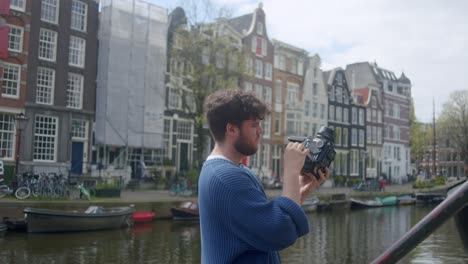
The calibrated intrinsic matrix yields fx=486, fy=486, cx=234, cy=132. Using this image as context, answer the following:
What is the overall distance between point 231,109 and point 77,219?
15125mm

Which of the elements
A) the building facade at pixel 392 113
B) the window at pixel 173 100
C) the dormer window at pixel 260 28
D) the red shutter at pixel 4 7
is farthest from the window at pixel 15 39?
the building facade at pixel 392 113

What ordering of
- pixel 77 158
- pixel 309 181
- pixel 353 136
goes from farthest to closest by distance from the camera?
pixel 353 136, pixel 77 158, pixel 309 181

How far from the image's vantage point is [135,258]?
1212 centimetres

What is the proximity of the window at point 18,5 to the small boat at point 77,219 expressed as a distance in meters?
13.7

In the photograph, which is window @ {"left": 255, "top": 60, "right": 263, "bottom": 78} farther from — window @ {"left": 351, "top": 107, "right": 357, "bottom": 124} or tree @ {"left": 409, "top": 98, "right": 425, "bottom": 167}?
tree @ {"left": 409, "top": 98, "right": 425, "bottom": 167}

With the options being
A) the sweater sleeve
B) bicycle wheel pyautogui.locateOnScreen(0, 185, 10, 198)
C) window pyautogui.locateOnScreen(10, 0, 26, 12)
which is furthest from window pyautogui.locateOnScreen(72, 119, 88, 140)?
the sweater sleeve

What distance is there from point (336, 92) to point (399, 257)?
50611 millimetres

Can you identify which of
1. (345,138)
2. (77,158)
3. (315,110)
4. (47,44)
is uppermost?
(47,44)

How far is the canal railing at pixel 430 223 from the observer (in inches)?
49.6

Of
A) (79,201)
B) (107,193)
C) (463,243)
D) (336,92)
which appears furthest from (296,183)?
(336,92)

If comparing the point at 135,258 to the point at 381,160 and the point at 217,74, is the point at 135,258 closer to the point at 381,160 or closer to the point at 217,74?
the point at 217,74

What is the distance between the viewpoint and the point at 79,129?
1105 inches

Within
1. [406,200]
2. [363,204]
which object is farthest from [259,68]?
[406,200]

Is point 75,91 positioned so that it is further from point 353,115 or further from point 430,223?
point 353,115
